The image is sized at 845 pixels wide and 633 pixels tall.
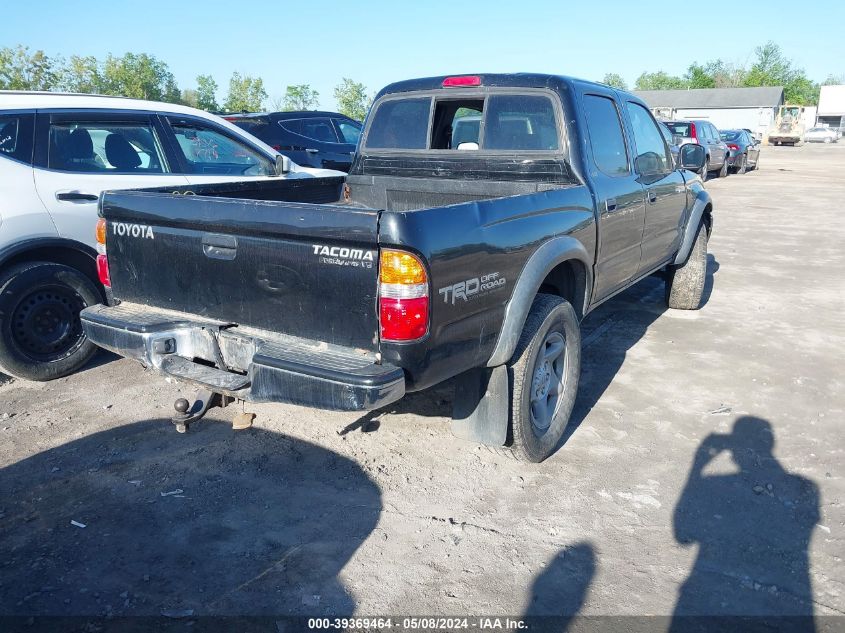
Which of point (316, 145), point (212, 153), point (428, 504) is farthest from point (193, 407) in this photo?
point (316, 145)

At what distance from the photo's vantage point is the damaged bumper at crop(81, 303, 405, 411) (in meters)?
2.73

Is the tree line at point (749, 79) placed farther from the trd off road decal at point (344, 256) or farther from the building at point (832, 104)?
the trd off road decal at point (344, 256)

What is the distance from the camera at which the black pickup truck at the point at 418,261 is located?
2.78 metres

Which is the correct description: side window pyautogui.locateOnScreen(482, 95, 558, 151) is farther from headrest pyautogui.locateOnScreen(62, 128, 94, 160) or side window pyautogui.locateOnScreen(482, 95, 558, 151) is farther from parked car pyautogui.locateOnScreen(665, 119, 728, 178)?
parked car pyautogui.locateOnScreen(665, 119, 728, 178)

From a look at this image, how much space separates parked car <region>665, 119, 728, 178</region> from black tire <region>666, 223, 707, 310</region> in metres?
11.4

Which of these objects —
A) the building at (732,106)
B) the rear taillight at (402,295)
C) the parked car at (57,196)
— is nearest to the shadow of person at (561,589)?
the rear taillight at (402,295)

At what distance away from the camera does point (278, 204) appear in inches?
116

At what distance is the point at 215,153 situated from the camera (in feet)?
19.3

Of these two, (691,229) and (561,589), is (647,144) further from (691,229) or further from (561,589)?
(561,589)

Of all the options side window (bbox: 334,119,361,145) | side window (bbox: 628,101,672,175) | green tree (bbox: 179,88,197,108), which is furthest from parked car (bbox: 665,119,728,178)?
Result: green tree (bbox: 179,88,197,108)

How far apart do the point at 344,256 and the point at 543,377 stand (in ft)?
5.17

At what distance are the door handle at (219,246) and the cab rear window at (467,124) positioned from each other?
2.00 meters

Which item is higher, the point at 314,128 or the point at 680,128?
the point at 680,128

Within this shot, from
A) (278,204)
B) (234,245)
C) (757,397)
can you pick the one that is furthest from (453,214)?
(757,397)
